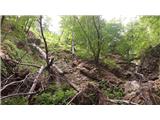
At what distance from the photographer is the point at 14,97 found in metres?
3.04

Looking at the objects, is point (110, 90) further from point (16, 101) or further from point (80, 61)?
point (16, 101)

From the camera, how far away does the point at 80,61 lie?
3.08 metres

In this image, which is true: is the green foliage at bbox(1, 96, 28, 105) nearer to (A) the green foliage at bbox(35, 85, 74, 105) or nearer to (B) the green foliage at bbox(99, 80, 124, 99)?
(A) the green foliage at bbox(35, 85, 74, 105)

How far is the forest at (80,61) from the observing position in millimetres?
3016

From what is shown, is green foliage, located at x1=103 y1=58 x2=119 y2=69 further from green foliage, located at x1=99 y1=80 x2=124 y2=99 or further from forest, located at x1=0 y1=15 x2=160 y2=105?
green foliage, located at x1=99 y1=80 x2=124 y2=99

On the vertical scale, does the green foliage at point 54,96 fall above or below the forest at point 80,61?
below

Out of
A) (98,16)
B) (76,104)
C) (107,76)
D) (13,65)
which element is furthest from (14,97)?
(98,16)

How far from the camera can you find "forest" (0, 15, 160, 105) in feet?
9.89

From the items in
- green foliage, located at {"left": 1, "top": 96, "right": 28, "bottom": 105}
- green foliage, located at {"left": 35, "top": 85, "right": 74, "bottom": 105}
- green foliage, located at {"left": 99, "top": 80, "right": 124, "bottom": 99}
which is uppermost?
green foliage, located at {"left": 99, "top": 80, "right": 124, "bottom": 99}

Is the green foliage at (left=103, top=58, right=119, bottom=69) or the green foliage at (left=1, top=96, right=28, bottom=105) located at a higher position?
the green foliage at (left=103, top=58, right=119, bottom=69)

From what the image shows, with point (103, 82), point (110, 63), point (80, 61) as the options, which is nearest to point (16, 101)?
point (80, 61)

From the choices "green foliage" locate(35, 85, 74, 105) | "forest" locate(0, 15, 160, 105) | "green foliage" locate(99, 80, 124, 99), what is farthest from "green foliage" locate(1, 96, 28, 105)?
"green foliage" locate(99, 80, 124, 99)

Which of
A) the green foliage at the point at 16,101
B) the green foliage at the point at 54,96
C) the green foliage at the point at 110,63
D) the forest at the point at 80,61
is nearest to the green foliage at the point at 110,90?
the forest at the point at 80,61

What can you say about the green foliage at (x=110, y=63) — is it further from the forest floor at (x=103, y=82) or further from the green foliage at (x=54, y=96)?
the green foliage at (x=54, y=96)
